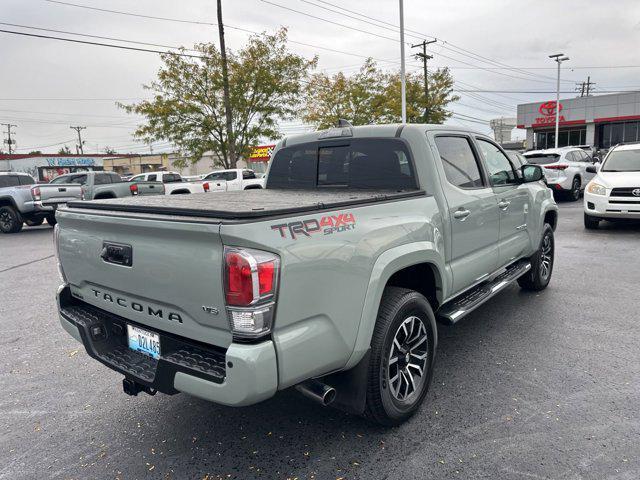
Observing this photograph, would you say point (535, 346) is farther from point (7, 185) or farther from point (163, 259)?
point (7, 185)

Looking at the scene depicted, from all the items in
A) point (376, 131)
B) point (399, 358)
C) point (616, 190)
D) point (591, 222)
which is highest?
point (376, 131)

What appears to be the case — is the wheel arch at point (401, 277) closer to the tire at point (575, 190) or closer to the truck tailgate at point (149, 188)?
the truck tailgate at point (149, 188)

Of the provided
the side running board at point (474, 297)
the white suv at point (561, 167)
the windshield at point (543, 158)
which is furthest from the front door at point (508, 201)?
the windshield at point (543, 158)

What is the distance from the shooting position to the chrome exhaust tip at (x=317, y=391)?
2385 mm

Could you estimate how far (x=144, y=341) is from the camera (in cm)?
262

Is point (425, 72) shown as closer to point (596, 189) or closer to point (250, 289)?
point (596, 189)

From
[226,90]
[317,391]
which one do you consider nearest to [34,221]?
[226,90]

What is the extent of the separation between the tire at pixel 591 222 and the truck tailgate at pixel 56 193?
14.1 meters

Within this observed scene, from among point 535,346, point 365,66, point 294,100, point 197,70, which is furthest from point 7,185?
point 365,66

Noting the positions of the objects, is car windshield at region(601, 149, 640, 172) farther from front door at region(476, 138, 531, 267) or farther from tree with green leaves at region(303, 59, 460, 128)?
tree with green leaves at region(303, 59, 460, 128)

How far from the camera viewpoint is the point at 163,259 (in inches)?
90.9

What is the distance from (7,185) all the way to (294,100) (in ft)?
47.6

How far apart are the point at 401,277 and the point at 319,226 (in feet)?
3.76

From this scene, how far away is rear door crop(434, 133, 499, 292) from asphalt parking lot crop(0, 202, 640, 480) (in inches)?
30.2
